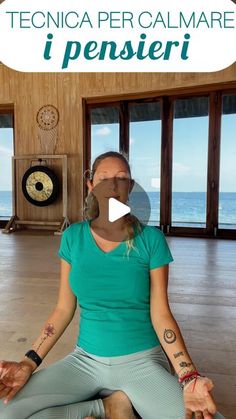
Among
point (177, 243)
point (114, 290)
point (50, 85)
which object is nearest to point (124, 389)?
point (114, 290)

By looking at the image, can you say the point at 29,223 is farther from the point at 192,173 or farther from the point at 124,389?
the point at 124,389

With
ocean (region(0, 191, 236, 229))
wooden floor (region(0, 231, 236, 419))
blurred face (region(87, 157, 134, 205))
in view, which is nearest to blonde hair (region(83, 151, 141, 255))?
blurred face (region(87, 157, 134, 205))

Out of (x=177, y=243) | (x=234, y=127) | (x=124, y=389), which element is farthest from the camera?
(x=234, y=127)

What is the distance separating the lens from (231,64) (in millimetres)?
4586

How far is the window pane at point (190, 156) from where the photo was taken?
17.0ft

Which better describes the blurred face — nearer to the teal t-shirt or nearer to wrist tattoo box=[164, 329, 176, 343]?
the teal t-shirt

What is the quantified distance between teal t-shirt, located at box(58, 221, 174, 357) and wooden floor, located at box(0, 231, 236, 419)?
559mm

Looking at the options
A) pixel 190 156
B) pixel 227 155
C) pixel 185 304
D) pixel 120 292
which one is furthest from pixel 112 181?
pixel 190 156

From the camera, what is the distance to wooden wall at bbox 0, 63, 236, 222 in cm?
526

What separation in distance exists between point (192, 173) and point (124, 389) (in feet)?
15.4

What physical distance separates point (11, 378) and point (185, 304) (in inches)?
63.3

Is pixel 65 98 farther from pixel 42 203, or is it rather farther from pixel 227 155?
pixel 227 155

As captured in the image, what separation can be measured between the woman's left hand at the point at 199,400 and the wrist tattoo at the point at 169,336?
134 mm

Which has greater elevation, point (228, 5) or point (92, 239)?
point (228, 5)
